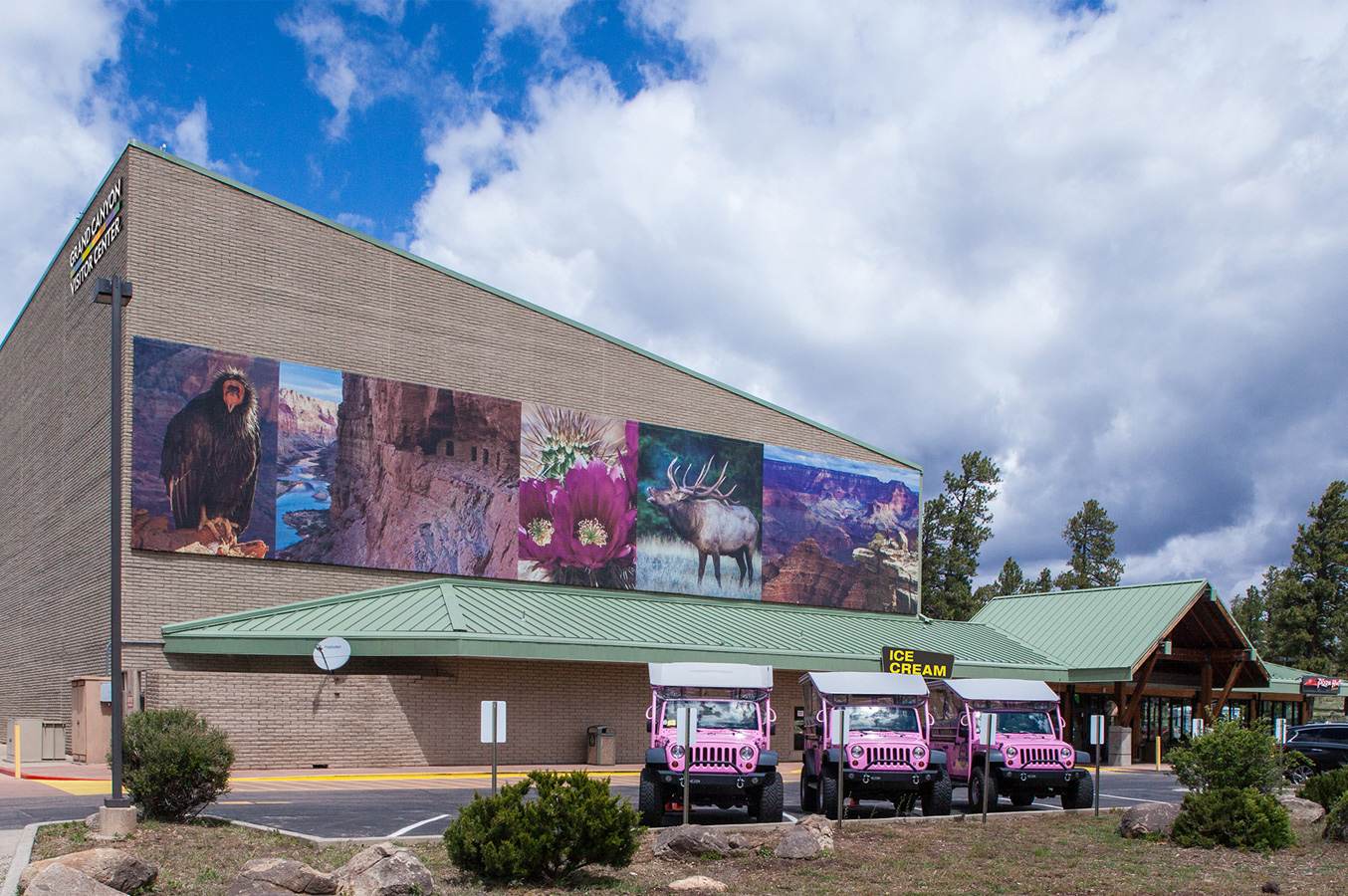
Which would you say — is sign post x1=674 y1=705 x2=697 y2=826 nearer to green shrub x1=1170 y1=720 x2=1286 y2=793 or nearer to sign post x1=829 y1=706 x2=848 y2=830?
sign post x1=829 y1=706 x2=848 y2=830

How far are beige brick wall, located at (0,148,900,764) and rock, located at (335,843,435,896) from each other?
59.6 ft

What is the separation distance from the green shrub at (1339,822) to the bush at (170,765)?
1526 centimetres

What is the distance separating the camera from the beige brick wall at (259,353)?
107ft

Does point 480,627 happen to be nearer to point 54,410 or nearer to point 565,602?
point 565,602

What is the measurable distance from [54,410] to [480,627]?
53.2 feet

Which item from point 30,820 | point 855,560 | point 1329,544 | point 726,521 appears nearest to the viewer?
point 30,820

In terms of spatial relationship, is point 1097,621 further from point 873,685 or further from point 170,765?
point 170,765

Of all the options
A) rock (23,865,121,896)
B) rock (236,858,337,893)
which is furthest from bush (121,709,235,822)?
rock (23,865,121,896)

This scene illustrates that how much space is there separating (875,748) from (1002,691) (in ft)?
12.1

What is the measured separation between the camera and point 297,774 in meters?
30.0

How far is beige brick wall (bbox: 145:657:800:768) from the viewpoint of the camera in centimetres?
3034

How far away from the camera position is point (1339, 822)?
18.1m

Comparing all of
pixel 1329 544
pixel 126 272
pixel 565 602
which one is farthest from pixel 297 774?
pixel 1329 544

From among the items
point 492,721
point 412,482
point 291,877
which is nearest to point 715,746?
point 492,721
